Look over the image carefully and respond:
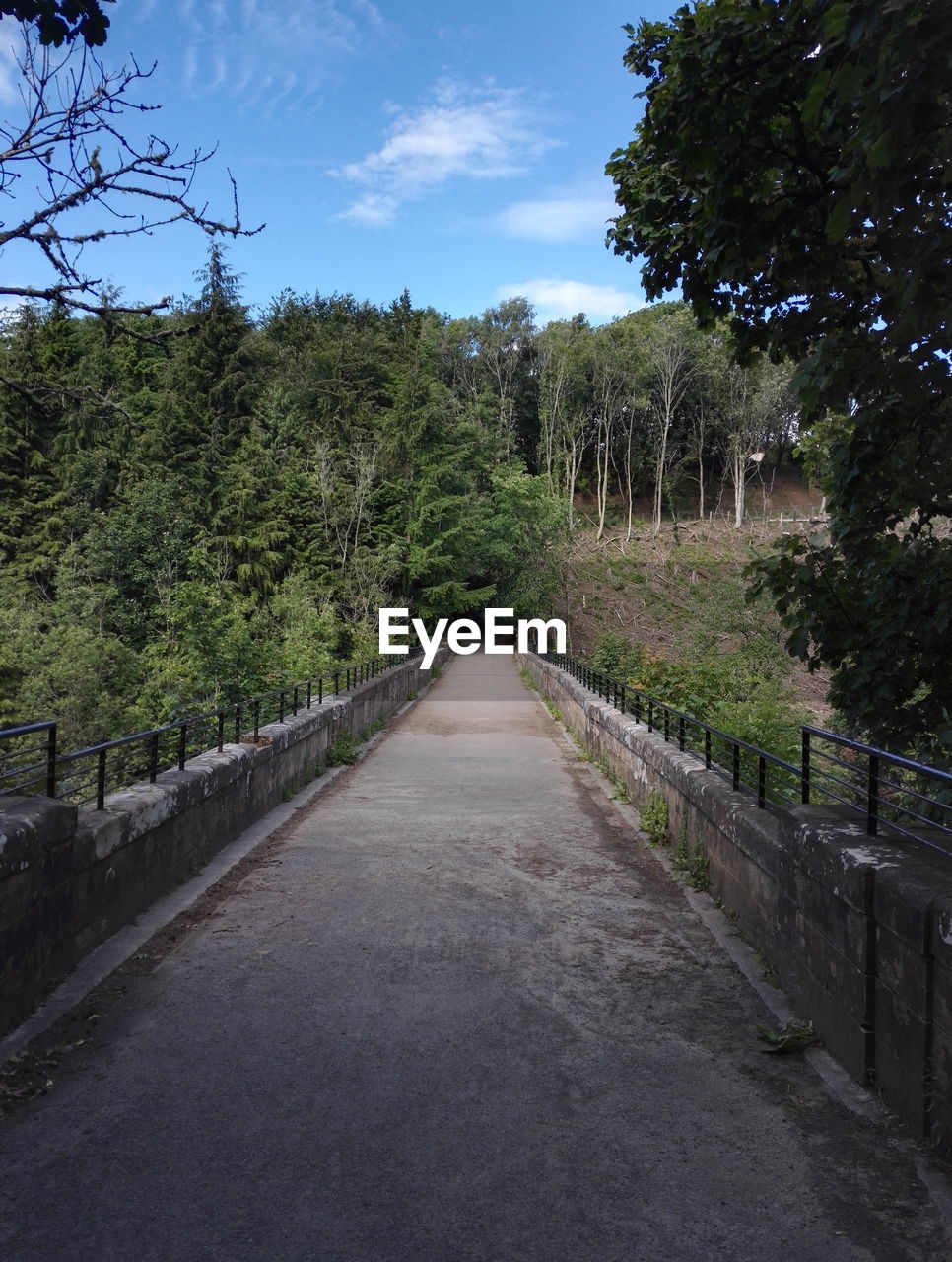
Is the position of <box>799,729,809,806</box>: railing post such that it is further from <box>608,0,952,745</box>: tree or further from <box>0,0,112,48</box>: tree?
<box>0,0,112,48</box>: tree

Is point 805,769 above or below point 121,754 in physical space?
above

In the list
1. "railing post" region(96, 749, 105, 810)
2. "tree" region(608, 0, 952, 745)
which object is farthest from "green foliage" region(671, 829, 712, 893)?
"railing post" region(96, 749, 105, 810)

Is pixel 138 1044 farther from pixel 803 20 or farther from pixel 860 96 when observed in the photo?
pixel 803 20

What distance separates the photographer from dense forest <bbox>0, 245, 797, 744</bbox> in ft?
116

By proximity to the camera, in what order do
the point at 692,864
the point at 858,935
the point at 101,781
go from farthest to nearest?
the point at 692,864 < the point at 101,781 < the point at 858,935

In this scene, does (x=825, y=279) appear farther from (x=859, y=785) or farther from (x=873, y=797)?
(x=873, y=797)

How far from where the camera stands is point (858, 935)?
157 inches

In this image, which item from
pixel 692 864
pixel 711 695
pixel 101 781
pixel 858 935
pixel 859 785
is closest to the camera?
pixel 858 935

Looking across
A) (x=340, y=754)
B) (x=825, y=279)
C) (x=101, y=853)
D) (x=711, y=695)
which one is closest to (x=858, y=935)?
(x=101, y=853)

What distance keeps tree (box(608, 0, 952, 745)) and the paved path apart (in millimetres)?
2672

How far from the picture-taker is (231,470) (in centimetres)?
5059

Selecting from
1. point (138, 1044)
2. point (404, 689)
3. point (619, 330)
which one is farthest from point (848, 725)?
point (619, 330)

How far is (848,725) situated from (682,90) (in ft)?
16.4

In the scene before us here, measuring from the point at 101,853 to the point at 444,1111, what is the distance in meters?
2.81
